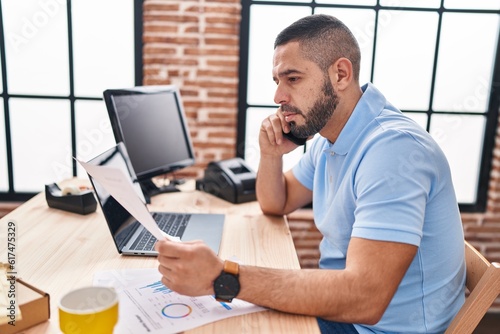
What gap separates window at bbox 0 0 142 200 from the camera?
2.49 metres

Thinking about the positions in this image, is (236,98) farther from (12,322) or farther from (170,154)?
(12,322)

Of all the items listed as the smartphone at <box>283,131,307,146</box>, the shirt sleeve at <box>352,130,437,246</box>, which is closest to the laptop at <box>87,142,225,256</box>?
the smartphone at <box>283,131,307,146</box>

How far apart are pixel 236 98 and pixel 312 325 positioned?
1704 mm

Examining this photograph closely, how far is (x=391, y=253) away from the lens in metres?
1.03

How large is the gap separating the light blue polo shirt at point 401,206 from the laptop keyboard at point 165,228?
49cm

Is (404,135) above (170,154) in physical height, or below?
above

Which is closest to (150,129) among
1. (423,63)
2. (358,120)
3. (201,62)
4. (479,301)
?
(201,62)

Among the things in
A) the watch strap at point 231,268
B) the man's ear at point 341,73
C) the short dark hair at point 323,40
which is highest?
the short dark hair at point 323,40

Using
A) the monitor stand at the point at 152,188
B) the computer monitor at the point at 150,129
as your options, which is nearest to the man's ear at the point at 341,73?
the computer monitor at the point at 150,129

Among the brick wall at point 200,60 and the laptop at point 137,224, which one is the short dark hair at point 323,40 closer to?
the laptop at point 137,224

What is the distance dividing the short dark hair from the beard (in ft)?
0.24

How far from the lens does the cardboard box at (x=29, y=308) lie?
89 centimetres

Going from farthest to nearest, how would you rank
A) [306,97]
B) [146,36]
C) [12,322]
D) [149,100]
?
[146,36] → [149,100] → [306,97] → [12,322]

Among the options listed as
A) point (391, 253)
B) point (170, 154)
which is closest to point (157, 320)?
point (391, 253)
